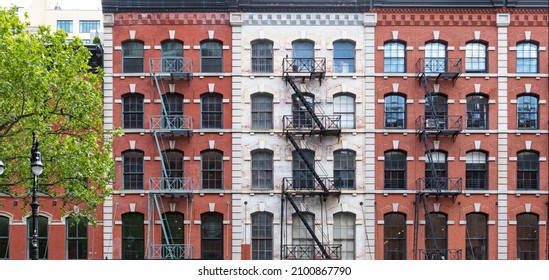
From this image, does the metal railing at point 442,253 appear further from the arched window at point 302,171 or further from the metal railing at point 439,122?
the arched window at point 302,171

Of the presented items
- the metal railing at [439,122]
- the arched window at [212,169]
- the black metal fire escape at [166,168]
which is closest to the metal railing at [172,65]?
the black metal fire escape at [166,168]

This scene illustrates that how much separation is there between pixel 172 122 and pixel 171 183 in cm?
296

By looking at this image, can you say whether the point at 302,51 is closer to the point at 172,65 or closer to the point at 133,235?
the point at 172,65

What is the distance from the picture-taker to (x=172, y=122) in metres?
34.5

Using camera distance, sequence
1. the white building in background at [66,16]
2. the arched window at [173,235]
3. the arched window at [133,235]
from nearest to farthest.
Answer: the arched window at [173,235] → the arched window at [133,235] → the white building in background at [66,16]

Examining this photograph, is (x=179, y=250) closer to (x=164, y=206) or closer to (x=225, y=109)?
(x=164, y=206)

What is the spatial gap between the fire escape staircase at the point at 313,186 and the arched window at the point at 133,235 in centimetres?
696

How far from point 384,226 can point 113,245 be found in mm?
13098

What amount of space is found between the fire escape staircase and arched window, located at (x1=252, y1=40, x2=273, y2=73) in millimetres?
1328

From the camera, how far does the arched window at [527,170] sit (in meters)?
34.8

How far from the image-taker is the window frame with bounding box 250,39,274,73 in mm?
35000

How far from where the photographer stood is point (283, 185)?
1339 inches
